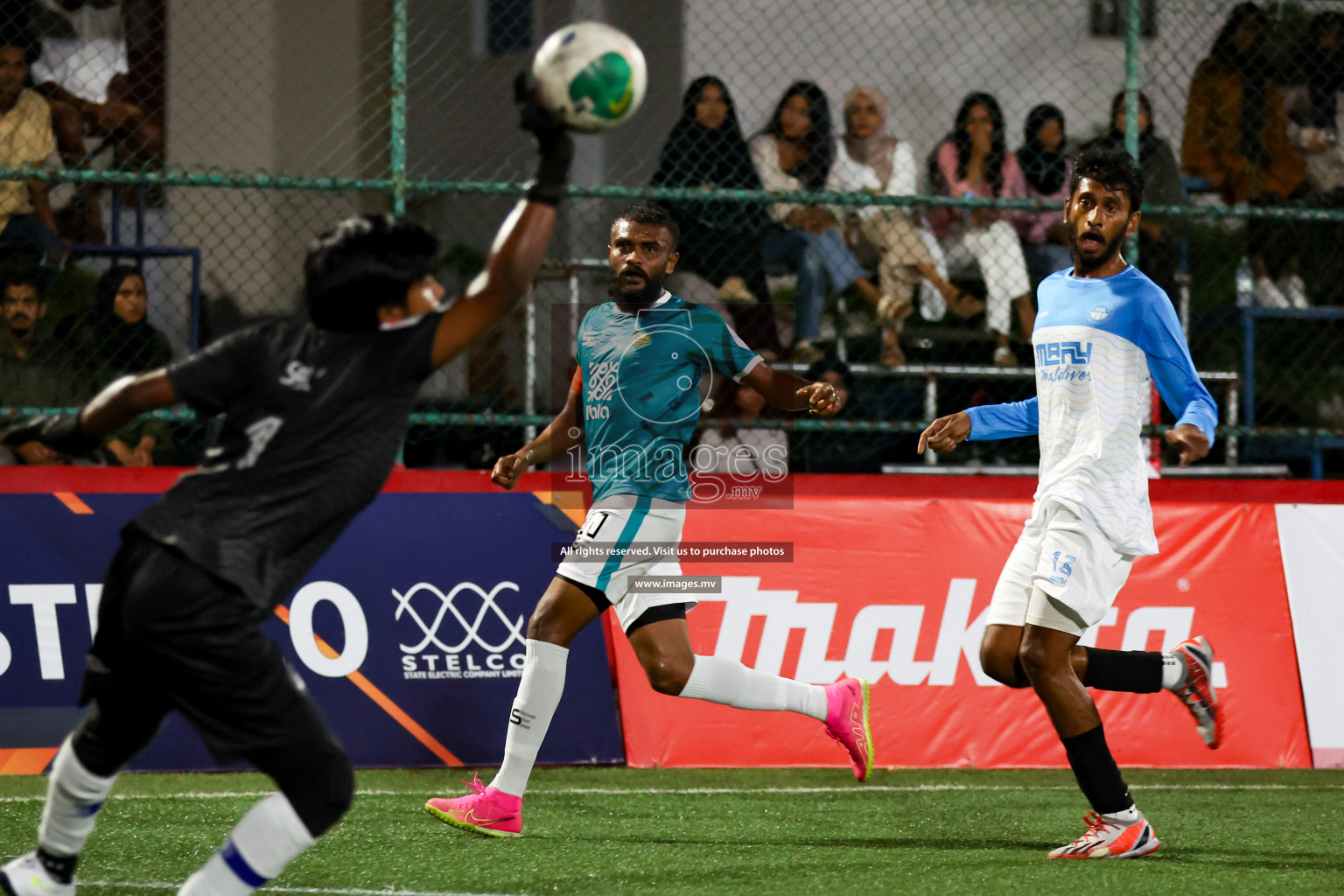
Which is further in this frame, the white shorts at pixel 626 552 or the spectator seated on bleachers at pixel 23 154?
the spectator seated on bleachers at pixel 23 154

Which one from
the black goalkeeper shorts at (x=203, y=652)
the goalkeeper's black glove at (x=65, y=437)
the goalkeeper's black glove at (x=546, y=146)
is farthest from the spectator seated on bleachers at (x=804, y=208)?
the black goalkeeper shorts at (x=203, y=652)

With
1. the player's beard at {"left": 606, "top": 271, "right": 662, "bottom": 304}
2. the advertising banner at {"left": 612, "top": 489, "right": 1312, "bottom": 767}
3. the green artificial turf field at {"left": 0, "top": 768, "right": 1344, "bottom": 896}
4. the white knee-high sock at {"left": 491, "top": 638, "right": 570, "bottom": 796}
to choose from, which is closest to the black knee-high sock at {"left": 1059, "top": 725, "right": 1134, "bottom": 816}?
the green artificial turf field at {"left": 0, "top": 768, "right": 1344, "bottom": 896}

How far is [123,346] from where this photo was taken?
7.48 metres

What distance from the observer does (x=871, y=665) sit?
6.53 meters

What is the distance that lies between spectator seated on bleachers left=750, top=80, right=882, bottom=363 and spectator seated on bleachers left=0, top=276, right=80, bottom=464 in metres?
3.83

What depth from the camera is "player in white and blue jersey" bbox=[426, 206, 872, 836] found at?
493 centimetres

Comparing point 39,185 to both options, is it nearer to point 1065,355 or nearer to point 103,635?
point 103,635

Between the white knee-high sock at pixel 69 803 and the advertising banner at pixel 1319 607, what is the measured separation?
5.35 meters

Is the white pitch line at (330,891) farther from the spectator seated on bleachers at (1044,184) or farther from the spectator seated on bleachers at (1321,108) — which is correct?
the spectator seated on bleachers at (1321,108)

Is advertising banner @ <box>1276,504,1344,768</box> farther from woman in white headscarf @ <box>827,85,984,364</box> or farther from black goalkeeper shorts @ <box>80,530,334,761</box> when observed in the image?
black goalkeeper shorts @ <box>80,530,334,761</box>

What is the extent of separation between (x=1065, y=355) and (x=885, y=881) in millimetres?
1789

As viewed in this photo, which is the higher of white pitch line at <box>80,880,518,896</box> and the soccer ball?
the soccer ball

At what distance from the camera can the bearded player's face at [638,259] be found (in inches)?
205

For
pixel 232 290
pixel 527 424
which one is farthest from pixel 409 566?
pixel 232 290
